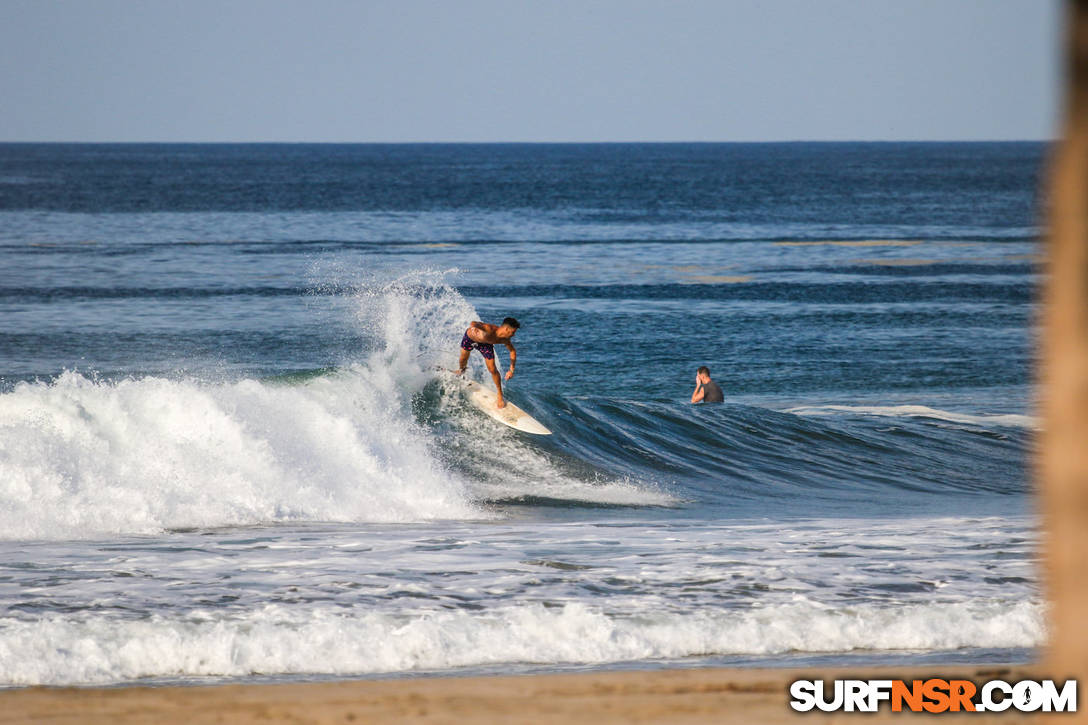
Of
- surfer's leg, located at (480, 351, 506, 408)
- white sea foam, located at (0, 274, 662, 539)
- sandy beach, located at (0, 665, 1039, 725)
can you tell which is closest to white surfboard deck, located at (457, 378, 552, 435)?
surfer's leg, located at (480, 351, 506, 408)

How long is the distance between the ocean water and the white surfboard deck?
0.29m

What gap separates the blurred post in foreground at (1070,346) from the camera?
2.47 metres

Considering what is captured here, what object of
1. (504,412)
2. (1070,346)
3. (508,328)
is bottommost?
(504,412)

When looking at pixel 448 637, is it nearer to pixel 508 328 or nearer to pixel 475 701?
pixel 475 701

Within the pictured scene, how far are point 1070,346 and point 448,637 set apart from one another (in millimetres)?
5394

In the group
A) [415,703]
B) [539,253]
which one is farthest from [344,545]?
[539,253]

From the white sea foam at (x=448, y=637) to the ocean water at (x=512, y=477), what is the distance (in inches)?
0.9

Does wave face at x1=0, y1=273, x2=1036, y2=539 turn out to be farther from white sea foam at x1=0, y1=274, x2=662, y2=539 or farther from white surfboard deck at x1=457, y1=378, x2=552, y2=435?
white surfboard deck at x1=457, y1=378, x2=552, y2=435

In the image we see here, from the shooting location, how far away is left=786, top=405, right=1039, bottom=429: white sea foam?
20250 mm

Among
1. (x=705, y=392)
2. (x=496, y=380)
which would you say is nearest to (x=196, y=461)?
(x=496, y=380)

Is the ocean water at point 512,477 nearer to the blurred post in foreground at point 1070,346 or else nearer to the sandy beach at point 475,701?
the sandy beach at point 475,701

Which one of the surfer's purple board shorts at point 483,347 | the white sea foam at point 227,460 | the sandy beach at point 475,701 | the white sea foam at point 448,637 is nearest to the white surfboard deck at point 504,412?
the white sea foam at point 227,460

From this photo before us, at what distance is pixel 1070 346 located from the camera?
2475 millimetres

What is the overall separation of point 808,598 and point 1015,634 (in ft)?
4.23
